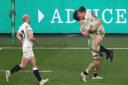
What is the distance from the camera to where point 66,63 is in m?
18.2

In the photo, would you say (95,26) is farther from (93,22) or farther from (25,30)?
(25,30)

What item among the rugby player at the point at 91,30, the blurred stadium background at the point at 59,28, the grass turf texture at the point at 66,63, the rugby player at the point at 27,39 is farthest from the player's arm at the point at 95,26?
the blurred stadium background at the point at 59,28

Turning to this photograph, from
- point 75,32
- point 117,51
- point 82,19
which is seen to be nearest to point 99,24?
point 82,19

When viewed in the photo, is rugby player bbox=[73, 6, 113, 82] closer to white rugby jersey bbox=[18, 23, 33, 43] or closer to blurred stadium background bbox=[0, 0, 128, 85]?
white rugby jersey bbox=[18, 23, 33, 43]

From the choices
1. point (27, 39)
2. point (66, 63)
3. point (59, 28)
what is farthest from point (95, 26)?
point (59, 28)

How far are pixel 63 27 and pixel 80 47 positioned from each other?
5.61 m

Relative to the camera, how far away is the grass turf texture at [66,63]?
14531 millimetres

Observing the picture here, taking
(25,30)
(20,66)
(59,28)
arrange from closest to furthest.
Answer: (25,30) < (20,66) < (59,28)

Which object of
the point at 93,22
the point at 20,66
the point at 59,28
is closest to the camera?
the point at 20,66

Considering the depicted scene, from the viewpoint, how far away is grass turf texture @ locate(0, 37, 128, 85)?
1453 cm

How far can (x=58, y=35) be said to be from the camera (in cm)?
2897

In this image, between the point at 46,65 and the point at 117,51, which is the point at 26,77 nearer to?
the point at 46,65

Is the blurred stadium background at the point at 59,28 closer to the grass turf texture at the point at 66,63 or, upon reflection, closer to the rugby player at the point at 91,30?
the grass turf texture at the point at 66,63

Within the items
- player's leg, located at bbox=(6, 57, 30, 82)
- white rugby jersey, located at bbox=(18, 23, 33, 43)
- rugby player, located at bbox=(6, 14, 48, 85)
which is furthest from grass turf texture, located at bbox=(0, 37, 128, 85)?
white rugby jersey, located at bbox=(18, 23, 33, 43)
